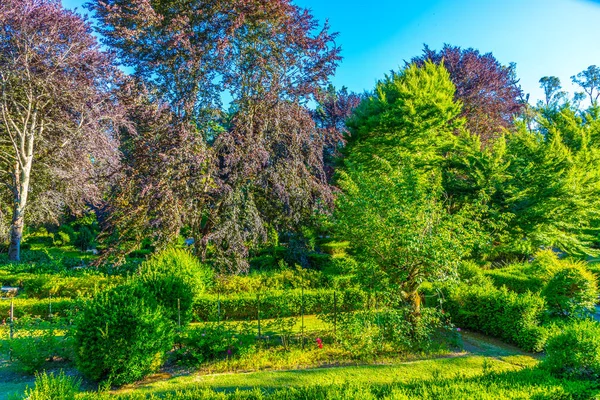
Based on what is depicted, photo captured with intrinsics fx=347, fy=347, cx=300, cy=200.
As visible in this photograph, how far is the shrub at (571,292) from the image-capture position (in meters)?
7.60

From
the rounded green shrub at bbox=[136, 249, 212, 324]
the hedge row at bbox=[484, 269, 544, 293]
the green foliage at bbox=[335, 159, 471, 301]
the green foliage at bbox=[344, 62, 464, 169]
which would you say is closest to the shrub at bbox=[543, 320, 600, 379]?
the green foliage at bbox=[335, 159, 471, 301]

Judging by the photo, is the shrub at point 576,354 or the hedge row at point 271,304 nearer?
the shrub at point 576,354

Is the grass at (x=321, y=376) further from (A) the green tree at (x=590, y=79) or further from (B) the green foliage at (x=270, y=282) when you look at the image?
(A) the green tree at (x=590, y=79)

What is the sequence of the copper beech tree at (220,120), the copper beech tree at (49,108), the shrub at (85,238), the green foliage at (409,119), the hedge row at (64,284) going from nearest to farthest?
the hedge row at (64,284) → the copper beech tree at (220,120) → the green foliage at (409,119) → the copper beech tree at (49,108) → the shrub at (85,238)

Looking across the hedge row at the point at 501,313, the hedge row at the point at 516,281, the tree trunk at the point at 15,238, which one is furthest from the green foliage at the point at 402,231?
the tree trunk at the point at 15,238

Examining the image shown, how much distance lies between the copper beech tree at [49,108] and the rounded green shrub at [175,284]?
25.7ft

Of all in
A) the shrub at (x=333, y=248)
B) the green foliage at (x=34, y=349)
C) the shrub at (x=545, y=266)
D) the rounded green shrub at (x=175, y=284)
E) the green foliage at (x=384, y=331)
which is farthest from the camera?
the shrub at (x=333, y=248)

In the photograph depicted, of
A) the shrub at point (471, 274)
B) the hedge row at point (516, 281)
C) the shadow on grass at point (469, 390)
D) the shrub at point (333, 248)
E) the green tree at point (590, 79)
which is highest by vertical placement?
the green tree at point (590, 79)

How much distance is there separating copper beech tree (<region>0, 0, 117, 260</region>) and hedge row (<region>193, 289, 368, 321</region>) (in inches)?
347

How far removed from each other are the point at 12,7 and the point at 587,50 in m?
18.8

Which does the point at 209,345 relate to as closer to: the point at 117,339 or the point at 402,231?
the point at 117,339

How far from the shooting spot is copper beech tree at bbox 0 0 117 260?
47.3 ft

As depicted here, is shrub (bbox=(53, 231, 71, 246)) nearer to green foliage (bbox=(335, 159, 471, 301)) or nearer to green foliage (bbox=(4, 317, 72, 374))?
green foliage (bbox=(4, 317, 72, 374))

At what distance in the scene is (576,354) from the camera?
4156 millimetres
